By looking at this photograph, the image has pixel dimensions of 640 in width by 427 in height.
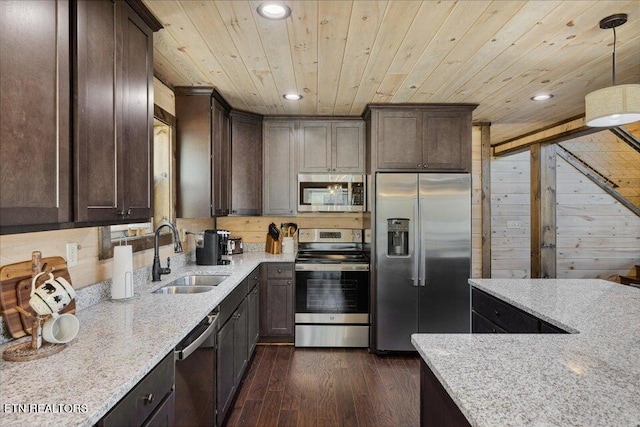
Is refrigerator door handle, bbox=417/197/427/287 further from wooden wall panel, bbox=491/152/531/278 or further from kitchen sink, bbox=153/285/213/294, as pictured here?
wooden wall panel, bbox=491/152/531/278

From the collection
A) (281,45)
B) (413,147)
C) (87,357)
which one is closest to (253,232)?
(413,147)

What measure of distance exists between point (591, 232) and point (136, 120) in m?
6.31

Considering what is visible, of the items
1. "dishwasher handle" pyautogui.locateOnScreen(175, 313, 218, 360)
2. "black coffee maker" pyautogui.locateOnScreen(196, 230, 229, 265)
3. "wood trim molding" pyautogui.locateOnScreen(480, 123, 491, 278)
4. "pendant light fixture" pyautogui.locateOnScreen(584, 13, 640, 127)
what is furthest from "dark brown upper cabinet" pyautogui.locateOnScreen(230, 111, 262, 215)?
"pendant light fixture" pyautogui.locateOnScreen(584, 13, 640, 127)

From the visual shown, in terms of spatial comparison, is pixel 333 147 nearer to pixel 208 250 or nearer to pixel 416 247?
pixel 416 247

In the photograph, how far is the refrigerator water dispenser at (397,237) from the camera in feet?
11.8

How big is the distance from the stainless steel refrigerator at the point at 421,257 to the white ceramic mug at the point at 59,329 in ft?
8.68

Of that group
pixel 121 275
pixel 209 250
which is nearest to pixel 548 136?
pixel 209 250

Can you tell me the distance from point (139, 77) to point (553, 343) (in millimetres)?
2211

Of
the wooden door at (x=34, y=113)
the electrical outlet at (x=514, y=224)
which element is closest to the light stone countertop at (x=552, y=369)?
the wooden door at (x=34, y=113)

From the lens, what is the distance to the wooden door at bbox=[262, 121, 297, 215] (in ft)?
13.2

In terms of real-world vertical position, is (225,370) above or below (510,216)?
below

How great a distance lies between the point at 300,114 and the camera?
3969 mm

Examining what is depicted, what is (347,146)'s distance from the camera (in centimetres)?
402

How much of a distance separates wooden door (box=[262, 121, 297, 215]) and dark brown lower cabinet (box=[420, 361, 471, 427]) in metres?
2.75
